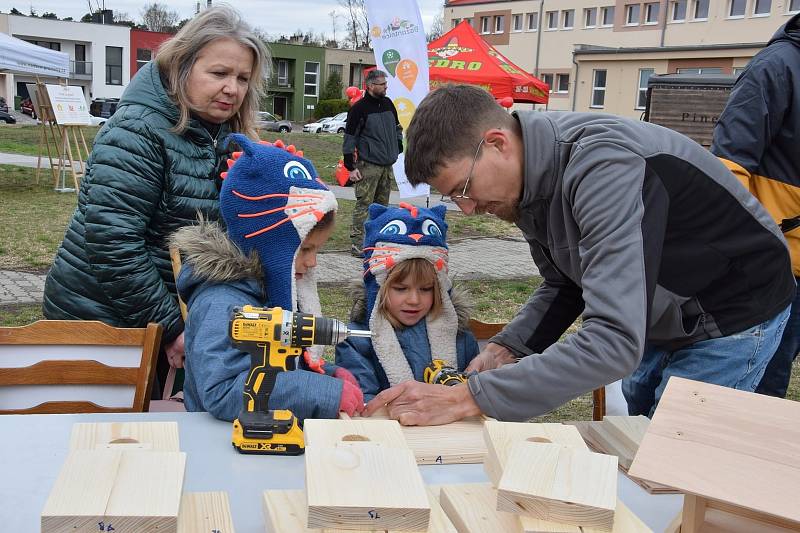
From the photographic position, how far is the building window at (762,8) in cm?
3266

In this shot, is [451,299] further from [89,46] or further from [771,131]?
[89,46]

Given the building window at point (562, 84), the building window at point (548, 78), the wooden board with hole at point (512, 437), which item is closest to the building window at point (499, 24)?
the building window at point (548, 78)

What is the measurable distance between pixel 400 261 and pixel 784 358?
1577 millimetres

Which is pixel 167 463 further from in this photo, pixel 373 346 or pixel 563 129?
pixel 373 346

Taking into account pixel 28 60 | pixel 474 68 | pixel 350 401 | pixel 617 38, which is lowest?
pixel 350 401

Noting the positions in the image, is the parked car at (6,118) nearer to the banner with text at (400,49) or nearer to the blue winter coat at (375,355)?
the banner with text at (400,49)

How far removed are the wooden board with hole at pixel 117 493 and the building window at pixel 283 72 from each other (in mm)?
52134

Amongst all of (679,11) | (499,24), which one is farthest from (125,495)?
(499,24)

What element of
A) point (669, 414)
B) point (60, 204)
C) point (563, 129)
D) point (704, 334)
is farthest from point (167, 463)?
point (60, 204)

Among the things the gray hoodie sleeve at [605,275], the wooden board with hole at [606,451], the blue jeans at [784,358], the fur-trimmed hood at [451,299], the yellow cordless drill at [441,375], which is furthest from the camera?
the blue jeans at [784,358]

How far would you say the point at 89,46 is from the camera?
4959 centimetres

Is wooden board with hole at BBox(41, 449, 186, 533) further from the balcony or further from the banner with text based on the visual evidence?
the balcony

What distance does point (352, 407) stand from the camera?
204cm

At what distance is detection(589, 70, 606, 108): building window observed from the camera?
35.2 metres
